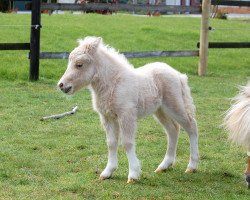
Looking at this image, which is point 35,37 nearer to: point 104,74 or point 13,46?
point 13,46

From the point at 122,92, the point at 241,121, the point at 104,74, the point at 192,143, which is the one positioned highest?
the point at 104,74

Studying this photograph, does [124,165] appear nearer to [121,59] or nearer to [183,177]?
[183,177]

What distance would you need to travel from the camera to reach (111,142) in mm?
6234

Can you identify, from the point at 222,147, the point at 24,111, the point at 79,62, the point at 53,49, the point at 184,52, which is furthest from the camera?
the point at 53,49

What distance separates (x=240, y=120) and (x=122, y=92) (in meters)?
1.14

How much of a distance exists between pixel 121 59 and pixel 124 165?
1.17m

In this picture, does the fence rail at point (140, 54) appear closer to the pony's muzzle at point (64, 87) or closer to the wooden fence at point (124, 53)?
the wooden fence at point (124, 53)

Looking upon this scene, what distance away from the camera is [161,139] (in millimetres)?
8047

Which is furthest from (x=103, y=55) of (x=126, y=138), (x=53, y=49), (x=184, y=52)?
(x=53, y=49)

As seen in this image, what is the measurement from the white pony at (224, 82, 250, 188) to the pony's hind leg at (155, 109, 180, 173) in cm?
83

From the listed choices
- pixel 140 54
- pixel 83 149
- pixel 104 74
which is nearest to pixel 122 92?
pixel 104 74

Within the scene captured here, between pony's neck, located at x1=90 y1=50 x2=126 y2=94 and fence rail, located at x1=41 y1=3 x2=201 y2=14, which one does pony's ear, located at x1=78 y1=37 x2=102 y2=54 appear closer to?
pony's neck, located at x1=90 y1=50 x2=126 y2=94

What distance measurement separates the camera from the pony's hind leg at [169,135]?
6.61m

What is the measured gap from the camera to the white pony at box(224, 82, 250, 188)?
225 inches
